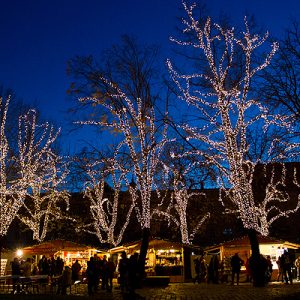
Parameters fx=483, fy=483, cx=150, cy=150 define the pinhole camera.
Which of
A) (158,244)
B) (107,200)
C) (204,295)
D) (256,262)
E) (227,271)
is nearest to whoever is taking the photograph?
(204,295)

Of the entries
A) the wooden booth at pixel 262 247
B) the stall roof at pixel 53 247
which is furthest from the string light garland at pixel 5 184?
the wooden booth at pixel 262 247

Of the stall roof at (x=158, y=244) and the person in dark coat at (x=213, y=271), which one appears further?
the stall roof at (x=158, y=244)

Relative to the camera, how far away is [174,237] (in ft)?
149

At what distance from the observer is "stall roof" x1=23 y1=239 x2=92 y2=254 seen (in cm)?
2973

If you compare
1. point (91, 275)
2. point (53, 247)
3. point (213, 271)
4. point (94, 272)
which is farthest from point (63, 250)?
point (91, 275)

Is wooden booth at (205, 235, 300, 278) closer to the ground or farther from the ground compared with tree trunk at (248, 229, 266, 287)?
farther from the ground

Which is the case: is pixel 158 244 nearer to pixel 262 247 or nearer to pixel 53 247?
pixel 262 247

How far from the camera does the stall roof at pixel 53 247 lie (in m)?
29.7

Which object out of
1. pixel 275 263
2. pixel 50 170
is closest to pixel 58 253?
pixel 50 170

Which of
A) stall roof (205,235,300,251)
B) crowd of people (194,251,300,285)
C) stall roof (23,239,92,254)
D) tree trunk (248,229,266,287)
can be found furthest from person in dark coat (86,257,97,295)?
stall roof (205,235,300,251)

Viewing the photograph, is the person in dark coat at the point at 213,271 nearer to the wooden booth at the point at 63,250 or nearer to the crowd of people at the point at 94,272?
the crowd of people at the point at 94,272

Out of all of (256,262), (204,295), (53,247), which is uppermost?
(53,247)

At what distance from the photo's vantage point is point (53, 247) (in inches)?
1176

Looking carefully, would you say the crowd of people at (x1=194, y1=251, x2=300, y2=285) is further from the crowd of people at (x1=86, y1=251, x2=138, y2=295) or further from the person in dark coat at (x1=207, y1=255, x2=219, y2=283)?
the crowd of people at (x1=86, y1=251, x2=138, y2=295)
